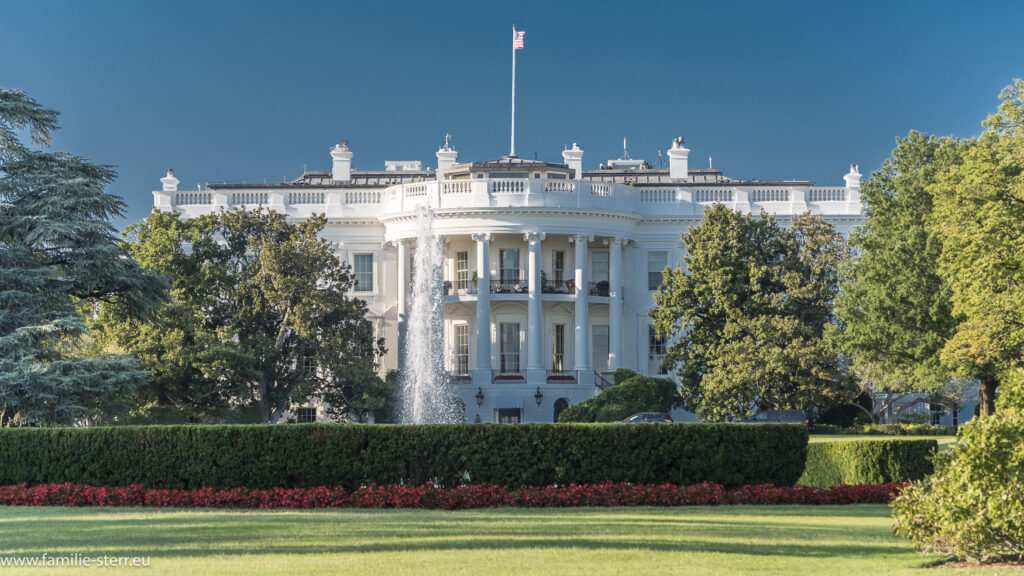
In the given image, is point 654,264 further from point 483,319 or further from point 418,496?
point 418,496

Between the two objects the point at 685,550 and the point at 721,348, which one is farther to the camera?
the point at 721,348

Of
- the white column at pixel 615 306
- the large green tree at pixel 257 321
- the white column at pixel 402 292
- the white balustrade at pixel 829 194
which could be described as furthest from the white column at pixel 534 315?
Result: the white balustrade at pixel 829 194

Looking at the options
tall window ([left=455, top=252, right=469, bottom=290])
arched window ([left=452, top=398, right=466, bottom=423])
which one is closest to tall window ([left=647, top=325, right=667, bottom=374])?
tall window ([left=455, top=252, right=469, bottom=290])

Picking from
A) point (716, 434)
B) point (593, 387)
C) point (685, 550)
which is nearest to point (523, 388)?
point (593, 387)

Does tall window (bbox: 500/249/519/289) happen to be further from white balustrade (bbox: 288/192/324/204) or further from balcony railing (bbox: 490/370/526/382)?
white balustrade (bbox: 288/192/324/204)

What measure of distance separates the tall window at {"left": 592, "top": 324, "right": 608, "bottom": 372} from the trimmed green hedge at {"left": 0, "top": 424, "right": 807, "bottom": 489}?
34.5 metres

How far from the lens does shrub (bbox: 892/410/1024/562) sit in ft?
45.9

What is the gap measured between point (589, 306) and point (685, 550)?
42541mm

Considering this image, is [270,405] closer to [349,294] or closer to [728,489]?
[349,294]

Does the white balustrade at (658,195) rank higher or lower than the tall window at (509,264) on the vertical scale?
higher

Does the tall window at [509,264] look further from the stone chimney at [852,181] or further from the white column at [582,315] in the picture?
the stone chimney at [852,181]

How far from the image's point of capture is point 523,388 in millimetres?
53156

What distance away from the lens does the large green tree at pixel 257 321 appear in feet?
149

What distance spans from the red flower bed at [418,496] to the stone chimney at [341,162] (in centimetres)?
4393
